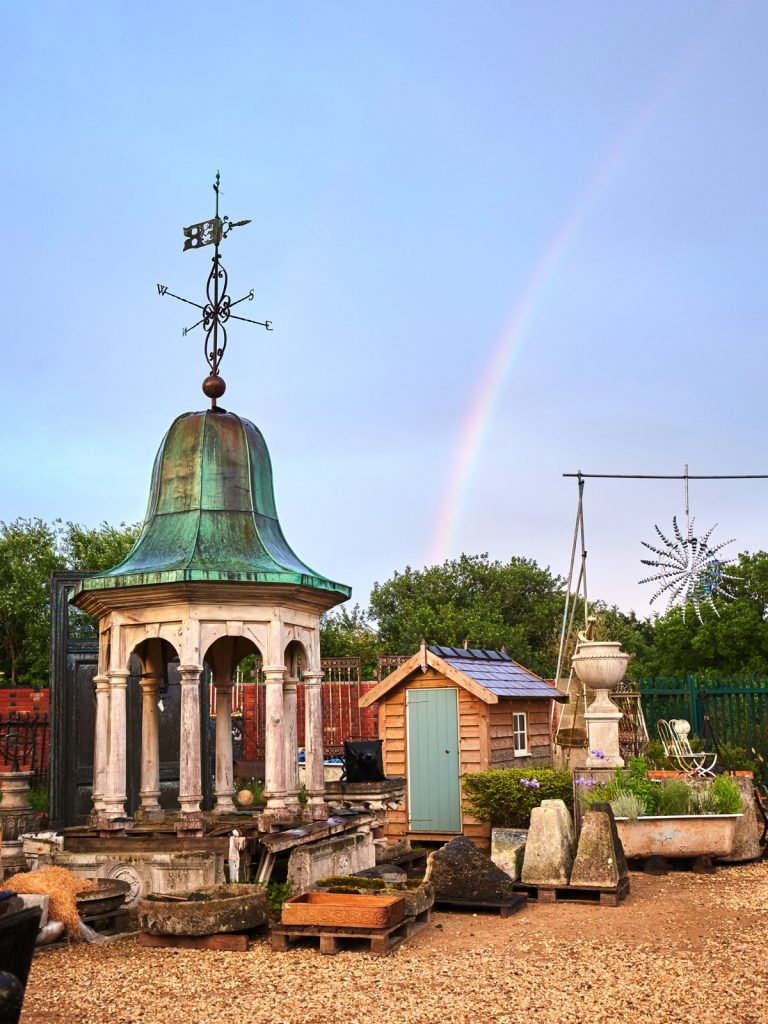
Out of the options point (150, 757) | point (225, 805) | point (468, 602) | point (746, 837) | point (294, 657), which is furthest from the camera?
point (468, 602)

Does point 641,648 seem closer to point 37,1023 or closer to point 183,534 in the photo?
point 183,534

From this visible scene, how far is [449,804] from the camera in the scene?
1611 cm

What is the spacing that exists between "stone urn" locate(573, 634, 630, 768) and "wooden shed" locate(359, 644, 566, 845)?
93.0 inches

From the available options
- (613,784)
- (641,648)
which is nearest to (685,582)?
(613,784)

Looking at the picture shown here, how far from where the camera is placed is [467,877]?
1023cm

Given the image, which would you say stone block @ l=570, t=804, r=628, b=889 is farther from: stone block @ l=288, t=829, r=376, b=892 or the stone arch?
the stone arch

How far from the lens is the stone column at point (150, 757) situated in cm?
1127

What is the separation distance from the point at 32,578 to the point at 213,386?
995 inches

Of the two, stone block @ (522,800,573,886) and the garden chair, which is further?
the garden chair

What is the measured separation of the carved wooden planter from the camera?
27.5ft

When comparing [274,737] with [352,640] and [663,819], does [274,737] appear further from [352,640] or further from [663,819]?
[352,640]

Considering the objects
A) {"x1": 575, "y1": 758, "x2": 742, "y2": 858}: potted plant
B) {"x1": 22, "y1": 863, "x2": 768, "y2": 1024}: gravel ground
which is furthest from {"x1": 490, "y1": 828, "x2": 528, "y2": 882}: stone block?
{"x1": 575, "y1": 758, "x2": 742, "y2": 858}: potted plant

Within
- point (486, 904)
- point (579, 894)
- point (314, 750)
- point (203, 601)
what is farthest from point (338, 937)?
point (203, 601)

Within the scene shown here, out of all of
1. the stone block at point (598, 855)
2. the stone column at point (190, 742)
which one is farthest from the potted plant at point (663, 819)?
the stone column at point (190, 742)
